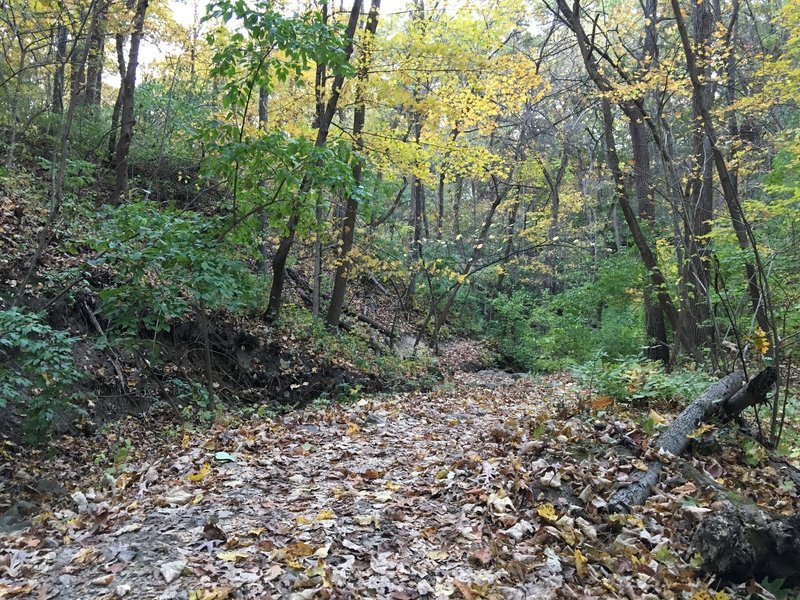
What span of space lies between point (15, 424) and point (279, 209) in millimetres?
3977

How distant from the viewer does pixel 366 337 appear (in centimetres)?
1296

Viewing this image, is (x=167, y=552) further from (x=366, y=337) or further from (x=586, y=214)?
(x=586, y=214)

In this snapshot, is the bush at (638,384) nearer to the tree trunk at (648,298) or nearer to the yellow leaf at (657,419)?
the yellow leaf at (657,419)

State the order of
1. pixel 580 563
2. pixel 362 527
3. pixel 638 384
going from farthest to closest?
pixel 638 384, pixel 362 527, pixel 580 563

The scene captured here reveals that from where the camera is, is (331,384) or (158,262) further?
(331,384)

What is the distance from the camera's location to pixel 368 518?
3924 millimetres

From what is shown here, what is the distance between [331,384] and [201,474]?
5.22m

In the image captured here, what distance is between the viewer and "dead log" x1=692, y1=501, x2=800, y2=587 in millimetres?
3434

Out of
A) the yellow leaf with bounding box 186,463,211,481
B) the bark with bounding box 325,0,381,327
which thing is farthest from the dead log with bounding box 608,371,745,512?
the bark with bounding box 325,0,381,327

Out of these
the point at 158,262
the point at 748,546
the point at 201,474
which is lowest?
the point at 201,474

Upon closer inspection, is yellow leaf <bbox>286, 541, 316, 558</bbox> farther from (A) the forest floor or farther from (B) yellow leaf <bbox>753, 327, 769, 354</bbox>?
(B) yellow leaf <bbox>753, 327, 769, 354</bbox>

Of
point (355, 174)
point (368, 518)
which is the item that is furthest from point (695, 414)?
point (355, 174)

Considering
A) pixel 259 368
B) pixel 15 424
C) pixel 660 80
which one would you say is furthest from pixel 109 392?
pixel 660 80

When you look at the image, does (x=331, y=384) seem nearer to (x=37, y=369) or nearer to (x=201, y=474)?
(x=201, y=474)
